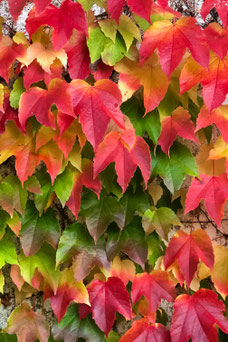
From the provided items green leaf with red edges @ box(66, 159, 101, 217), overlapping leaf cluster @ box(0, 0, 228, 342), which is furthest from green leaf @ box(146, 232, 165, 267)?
green leaf with red edges @ box(66, 159, 101, 217)

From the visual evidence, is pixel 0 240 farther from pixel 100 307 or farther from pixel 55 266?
pixel 100 307

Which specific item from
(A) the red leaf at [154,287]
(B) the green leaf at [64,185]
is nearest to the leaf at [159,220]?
(A) the red leaf at [154,287]

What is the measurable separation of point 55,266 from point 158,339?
1.26 ft

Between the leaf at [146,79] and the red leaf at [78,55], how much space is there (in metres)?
0.09

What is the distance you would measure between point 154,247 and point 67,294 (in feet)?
1.01

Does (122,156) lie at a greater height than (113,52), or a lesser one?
lesser

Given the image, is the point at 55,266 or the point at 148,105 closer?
the point at 148,105

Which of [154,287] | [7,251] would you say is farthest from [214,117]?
[7,251]

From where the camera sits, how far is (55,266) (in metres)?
1.40

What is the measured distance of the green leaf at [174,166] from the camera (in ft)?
4.39

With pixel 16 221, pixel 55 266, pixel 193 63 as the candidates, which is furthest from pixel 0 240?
pixel 193 63

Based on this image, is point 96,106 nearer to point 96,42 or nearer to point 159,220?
point 96,42

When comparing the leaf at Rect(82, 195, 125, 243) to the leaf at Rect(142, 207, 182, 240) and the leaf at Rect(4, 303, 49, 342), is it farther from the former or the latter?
the leaf at Rect(4, 303, 49, 342)

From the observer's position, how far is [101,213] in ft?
4.49
